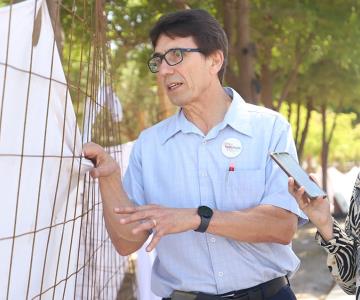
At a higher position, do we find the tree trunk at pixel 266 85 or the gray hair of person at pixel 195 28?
the tree trunk at pixel 266 85

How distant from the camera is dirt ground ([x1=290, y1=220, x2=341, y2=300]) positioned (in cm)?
836

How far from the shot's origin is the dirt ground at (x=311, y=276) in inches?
329

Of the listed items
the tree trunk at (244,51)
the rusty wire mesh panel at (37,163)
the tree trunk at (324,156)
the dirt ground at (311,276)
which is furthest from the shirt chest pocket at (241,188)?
the tree trunk at (324,156)

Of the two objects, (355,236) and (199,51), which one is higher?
(199,51)

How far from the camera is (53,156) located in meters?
2.46

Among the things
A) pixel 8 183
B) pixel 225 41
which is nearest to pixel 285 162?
pixel 225 41

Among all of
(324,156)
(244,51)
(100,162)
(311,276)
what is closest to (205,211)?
(100,162)

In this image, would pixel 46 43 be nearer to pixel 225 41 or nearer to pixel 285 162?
pixel 225 41

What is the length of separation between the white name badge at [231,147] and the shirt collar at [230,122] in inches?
1.9

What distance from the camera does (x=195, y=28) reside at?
2576mm

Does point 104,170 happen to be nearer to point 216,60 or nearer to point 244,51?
point 216,60

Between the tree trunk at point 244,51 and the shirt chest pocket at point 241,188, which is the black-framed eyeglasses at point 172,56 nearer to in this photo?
the shirt chest pocket at point 241,188

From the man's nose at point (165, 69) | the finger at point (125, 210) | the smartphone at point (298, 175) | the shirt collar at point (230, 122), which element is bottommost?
the finger at point (125, 210)

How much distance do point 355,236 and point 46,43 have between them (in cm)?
127
